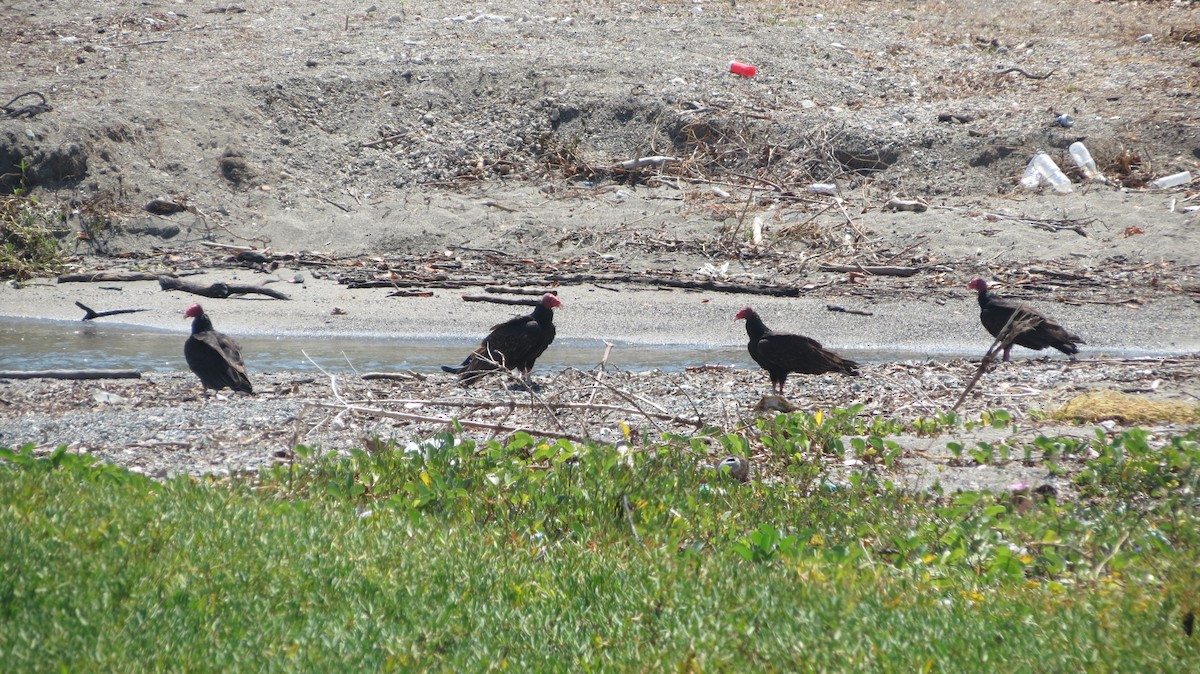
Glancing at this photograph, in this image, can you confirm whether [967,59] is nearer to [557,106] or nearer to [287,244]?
[557,106]

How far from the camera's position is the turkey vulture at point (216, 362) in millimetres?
8633

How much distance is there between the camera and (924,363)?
9.80 metres

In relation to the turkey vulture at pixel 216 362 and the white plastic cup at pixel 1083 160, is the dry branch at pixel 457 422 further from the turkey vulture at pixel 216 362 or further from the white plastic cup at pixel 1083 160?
the white plastic cup at pixel 1083 160

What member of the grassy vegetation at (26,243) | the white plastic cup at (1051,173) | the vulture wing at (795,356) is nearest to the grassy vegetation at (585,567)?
the vulture wing at (795,356)

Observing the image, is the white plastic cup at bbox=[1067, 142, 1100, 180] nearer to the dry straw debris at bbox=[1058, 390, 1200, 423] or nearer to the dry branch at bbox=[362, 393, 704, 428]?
the dry straw debris at bbox=[1058, 390, 1200, 423]

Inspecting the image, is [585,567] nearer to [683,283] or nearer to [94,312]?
[683,283]

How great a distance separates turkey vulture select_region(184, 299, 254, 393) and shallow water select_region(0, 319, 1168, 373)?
124cm

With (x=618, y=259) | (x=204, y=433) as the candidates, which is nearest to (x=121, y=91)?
(x=618, y=259)

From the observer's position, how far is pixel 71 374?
9.09 metres

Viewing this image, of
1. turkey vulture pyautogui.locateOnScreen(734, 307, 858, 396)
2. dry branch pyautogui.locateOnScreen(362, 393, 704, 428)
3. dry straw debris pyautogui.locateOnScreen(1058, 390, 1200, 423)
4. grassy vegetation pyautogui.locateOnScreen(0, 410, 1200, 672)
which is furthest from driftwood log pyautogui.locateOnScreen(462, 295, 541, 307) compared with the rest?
grassy vegetation pyautogui.locateOnScreen(0, 410, 1200, 672)

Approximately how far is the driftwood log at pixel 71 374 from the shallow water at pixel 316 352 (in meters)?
0.81

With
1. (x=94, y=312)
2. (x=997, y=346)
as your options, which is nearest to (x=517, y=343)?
(x=997, y=346)

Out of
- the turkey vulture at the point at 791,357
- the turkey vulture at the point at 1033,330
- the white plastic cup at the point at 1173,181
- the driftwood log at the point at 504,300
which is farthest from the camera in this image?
the white plastic cup at the point at 1173,181

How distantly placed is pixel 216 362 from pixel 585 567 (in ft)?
18.9
